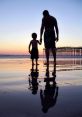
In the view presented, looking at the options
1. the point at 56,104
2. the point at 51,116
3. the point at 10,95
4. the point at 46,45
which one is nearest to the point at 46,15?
the point at 46,45

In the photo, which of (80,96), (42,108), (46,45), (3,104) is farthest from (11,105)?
(46,45)

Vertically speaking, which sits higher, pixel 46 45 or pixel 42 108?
pixel 46 45

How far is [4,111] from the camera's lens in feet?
13.1

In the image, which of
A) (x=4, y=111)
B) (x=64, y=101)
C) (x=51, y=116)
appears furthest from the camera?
(x=64, y=101)

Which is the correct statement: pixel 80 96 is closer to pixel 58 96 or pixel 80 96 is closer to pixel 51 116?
pixel 58 96

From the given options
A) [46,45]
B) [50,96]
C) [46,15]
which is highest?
[46,15]

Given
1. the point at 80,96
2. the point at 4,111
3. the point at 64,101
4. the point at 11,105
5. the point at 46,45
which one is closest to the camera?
the point at 4,111

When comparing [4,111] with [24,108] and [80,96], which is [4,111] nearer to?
[24,108]

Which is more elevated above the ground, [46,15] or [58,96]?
[46,15]

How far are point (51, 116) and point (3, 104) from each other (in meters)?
1.06

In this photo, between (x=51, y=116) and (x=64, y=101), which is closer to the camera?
(x=51, y=116)

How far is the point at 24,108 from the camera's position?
4.15m

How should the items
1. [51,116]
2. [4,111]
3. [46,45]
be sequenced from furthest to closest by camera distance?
[46,45] < [4,111] < [51,116]

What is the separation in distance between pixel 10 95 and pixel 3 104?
2.95 feet
